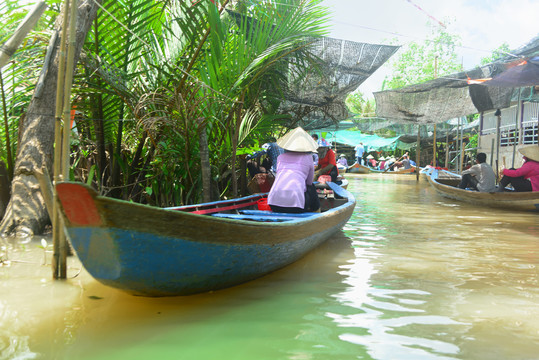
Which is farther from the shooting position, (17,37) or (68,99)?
(68,99)

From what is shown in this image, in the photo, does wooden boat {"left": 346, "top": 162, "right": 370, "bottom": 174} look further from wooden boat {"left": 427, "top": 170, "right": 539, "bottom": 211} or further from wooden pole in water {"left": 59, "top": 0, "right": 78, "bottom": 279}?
wooden pole in water {"left": 59, "top": 0, "right": 78, "bottom": 279}

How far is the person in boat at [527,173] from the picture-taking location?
8156 millimetres

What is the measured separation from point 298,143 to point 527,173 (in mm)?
5953

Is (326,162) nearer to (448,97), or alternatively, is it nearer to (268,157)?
(268,157)

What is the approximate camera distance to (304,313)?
9.39 ft

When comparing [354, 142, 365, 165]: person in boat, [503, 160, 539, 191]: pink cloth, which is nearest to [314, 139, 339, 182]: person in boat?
[503, 160, 539, 191]: pink cloth

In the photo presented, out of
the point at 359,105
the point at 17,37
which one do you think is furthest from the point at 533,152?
the point at 359,105

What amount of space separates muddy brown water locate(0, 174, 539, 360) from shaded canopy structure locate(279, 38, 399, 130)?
4848mm

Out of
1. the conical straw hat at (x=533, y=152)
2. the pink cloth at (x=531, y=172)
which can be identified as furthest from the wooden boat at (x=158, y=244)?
the pink cloth at (x=531, y=172)

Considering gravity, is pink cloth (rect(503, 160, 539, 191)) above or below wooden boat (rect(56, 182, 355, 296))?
above

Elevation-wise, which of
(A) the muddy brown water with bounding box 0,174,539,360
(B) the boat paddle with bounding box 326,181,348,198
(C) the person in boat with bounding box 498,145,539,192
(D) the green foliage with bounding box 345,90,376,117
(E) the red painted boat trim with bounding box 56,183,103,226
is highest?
(D) the green foliage with bounding box 345,90,376,117

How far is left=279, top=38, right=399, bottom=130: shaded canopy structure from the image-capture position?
879 centimetres

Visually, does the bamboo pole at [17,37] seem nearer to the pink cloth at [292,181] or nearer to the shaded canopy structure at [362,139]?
the pink cloth at [292,181]

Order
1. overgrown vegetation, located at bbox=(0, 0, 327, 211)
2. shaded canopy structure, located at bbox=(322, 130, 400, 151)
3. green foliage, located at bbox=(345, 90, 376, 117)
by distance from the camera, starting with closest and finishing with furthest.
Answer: overgrown vegetation, located at bbox=(0, 0, 327, 211) → shaded canopy structure, located at bbox=(322, 130, 400, 151) → green foliage, located at bbox=(345, 90, 376, 117)
